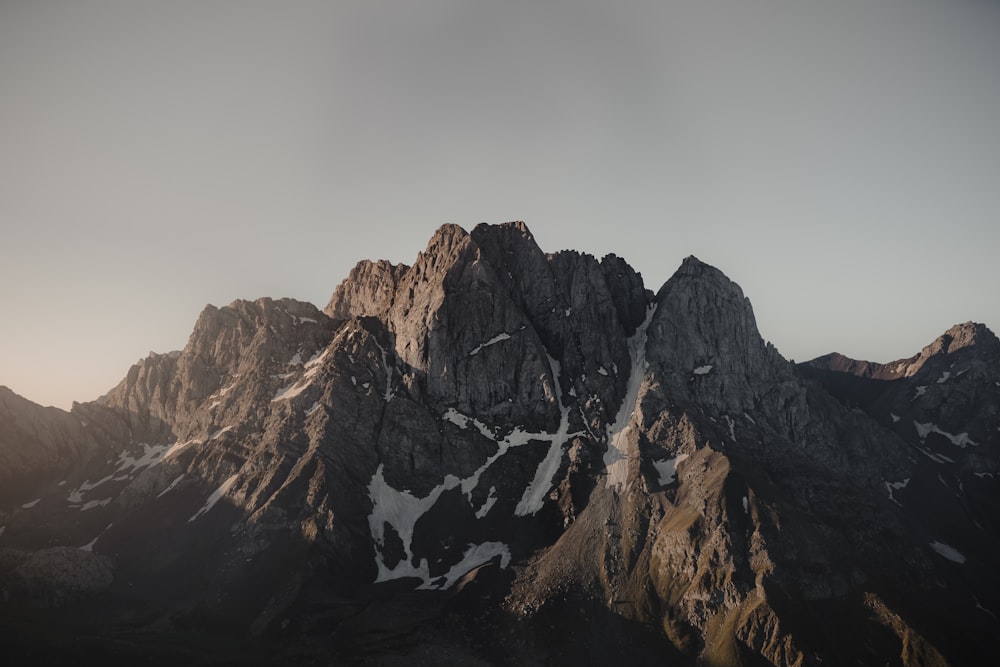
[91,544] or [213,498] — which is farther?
[213,498]

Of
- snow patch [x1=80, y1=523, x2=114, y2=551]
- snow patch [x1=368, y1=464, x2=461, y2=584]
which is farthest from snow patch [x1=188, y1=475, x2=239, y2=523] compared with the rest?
snow patch [x1=368, y1=464, x2=461, y2=584]

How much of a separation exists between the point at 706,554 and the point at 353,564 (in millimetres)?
100027

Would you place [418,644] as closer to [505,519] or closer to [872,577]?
[505,519]

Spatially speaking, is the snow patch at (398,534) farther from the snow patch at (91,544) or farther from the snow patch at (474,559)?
the snow patch at (91,544)

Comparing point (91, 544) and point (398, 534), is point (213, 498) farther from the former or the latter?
point (398, 534)

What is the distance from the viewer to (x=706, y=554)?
164250 mm

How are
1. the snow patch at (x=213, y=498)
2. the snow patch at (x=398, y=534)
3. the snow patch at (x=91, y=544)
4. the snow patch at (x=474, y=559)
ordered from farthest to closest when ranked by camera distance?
the snow patch at (x=213, y=498), the snow patch at (x=91, y=544), the snow patch at (x=398, y=534), the snow patch at (x=474, y=559)

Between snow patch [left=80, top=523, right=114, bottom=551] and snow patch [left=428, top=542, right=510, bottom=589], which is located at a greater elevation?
snow patch [left=80, top=523, right=114, bottom=551]

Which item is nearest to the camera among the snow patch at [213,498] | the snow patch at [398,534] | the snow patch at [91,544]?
the snow patch at [398,534]

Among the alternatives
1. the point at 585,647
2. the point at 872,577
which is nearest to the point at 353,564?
the point at 585,647

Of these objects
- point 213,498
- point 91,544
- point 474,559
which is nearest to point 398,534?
point 474,559

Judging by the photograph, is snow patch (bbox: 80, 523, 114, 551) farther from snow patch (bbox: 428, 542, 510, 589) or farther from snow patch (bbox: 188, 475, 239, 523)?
snow patch (bbox: 428, 542, 510, 589)

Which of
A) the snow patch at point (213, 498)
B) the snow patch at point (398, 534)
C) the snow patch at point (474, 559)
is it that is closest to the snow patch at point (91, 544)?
the snow patch at point (213, 498)

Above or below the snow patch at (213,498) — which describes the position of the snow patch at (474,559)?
below
